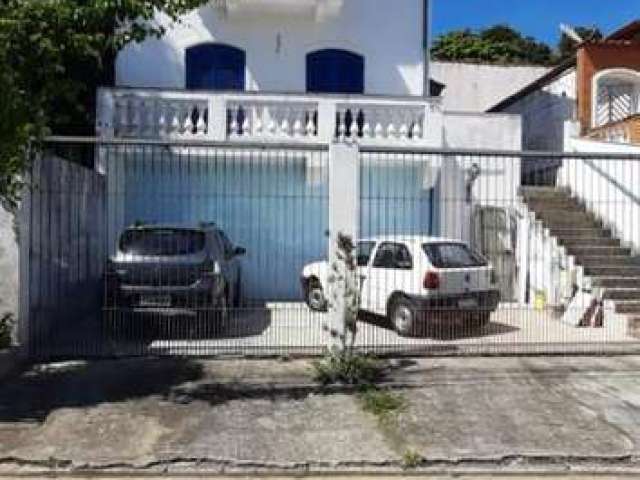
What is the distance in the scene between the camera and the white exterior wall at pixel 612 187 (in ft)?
51.6

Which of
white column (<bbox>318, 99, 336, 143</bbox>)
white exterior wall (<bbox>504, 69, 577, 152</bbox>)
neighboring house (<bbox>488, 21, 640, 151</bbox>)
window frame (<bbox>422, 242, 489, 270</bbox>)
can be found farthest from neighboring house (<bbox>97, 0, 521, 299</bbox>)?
white exterior wall (<bbox>504, 69, 577, 152</bbox>)

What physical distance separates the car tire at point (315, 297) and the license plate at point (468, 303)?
191 centimetres

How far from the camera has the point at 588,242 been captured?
17.3 m

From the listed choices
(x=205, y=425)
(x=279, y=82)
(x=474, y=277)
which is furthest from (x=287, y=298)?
(x=279, y=82)

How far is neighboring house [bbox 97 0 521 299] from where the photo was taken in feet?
43.8

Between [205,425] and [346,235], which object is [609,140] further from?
[205,425]

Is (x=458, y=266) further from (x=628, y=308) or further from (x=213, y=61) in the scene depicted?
(x=213, y=61)

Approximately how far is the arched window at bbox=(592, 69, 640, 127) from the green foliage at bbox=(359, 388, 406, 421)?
632 inches

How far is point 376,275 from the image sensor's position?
14.3 meters

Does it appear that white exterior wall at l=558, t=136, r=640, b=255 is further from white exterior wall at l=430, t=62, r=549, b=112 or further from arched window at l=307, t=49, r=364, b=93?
white exterior wall at l=430, t=62, r=549, b=112

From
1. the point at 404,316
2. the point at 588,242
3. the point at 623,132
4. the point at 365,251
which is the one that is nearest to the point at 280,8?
the point at 623,132

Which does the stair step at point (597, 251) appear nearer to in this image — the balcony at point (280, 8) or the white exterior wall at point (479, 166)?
the white exterior wall at point (479, 166)

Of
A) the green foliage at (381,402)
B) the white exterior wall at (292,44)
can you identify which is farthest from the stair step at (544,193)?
the green foliage at (381,402)

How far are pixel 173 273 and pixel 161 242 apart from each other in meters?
0.54
